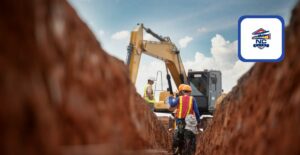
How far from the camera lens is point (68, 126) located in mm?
1701

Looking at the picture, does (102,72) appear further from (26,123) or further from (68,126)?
(26,123)

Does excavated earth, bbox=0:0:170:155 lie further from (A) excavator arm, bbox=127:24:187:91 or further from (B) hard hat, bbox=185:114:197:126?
(A) excavator arm, bbox=127:24:187:91

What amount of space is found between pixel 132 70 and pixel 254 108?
10.6m

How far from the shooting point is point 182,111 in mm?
7699

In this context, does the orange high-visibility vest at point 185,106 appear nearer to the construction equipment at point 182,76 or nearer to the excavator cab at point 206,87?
the construction equipment at point 182,76

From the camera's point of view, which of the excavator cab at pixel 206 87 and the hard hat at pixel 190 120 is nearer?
the hard hat at pixel 190 120

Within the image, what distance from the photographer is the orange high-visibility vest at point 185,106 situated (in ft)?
25.0

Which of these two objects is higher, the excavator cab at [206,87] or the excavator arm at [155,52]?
the excavator arm at [155,52]

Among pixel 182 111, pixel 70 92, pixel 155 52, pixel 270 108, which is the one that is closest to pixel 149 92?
pixel 155 52

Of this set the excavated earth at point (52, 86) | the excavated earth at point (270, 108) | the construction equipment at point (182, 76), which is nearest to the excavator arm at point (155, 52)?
the construction equipment at point (182, 76)

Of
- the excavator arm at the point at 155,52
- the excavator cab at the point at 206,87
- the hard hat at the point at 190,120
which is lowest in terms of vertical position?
the hard hat at the point at 190,120

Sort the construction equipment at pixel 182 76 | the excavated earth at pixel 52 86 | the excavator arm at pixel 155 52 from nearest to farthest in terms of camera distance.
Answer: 1. the excavated earth at pixel 52 86
2. the excavator arm at pixel 155 52
3. the construction equipment at pixel 182 76

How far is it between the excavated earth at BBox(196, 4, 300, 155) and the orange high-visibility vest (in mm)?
2649

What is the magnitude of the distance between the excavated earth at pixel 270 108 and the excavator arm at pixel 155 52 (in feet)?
31.2
